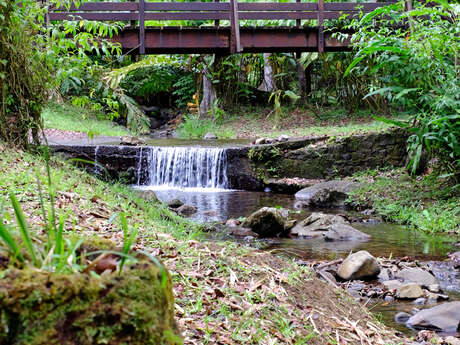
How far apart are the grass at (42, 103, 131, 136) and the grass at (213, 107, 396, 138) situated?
4197mm

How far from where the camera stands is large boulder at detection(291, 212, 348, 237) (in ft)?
24.7

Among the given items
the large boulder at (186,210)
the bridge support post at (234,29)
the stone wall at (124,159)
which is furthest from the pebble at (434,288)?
the bridge support post at (234,29)

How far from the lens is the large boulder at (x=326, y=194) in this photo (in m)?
10.1

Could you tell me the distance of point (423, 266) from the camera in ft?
19.5

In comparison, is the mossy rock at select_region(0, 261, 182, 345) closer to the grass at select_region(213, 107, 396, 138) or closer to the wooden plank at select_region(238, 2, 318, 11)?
the wooden plank at select_region(238, 2, 318, 11)

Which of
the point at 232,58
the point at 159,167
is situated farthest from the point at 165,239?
the point at 232,58

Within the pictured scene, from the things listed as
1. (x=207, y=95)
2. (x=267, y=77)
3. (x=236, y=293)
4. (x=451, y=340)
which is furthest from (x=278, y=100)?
(x=236, y=293)

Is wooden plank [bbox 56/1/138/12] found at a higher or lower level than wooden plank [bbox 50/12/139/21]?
higher

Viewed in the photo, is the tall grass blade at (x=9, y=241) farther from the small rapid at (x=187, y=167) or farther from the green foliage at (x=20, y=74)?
the small rapid at (x=187, y=167)

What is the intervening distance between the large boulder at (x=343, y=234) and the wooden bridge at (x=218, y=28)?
768cm

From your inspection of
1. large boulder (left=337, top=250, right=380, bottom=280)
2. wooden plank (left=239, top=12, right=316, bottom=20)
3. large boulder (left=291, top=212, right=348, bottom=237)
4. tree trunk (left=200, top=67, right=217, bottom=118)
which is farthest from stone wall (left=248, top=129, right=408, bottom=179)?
tree trunk (left=200, top=67, right=217, bottom=118)

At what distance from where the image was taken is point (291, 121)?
1825 centimetres

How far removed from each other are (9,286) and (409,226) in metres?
7.78

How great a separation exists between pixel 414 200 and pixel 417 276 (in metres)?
3.98
